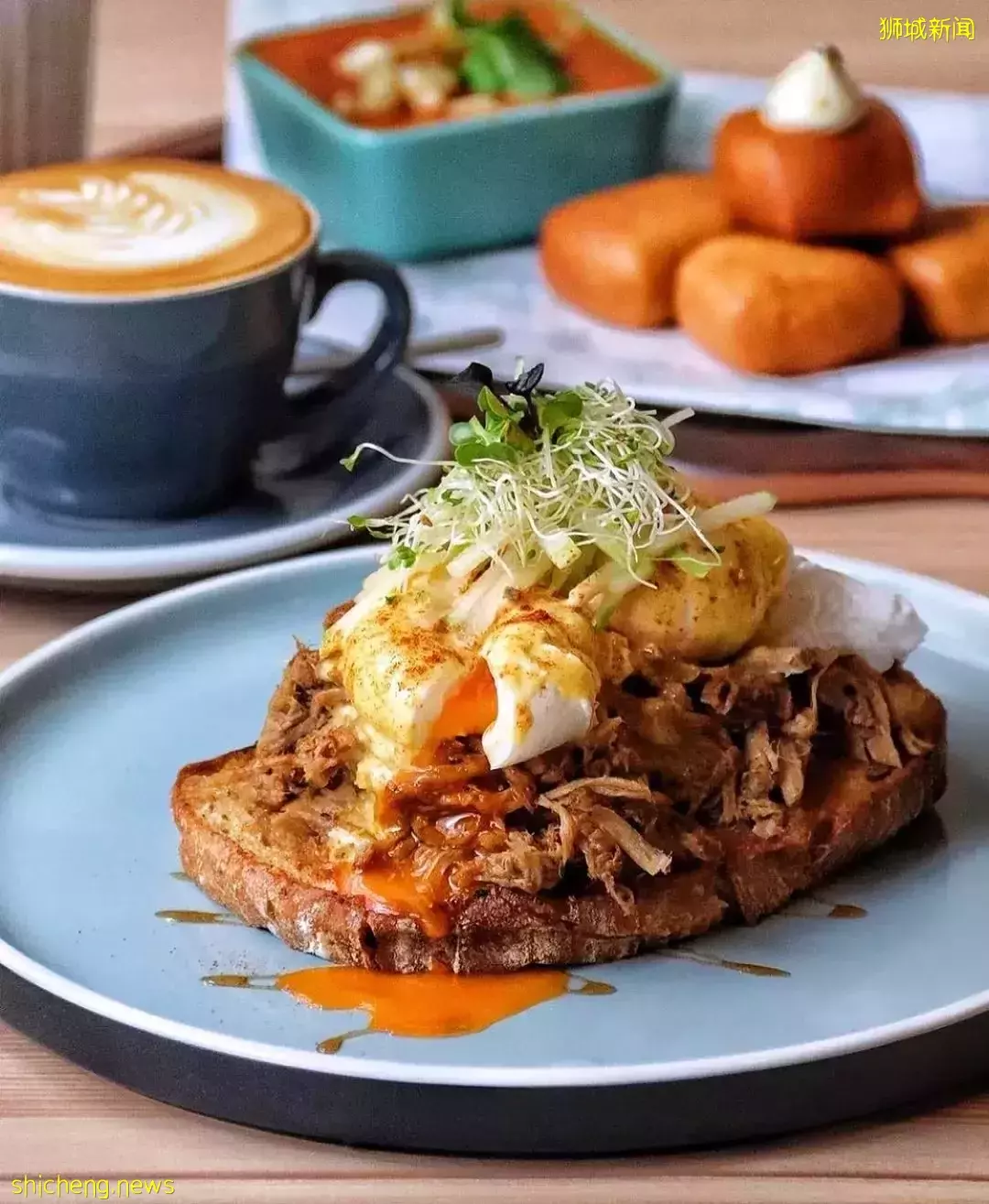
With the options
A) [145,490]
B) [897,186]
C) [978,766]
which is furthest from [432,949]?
[897,186]

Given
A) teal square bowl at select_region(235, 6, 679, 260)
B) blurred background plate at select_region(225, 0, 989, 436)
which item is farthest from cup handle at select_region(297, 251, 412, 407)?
teal square bowl at select_region(235, 6, 679, 260)

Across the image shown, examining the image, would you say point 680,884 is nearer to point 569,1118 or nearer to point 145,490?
point 569,1118

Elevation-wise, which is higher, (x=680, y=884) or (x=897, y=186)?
(x=897, y=186)

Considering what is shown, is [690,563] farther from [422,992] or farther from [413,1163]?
[413,1163]

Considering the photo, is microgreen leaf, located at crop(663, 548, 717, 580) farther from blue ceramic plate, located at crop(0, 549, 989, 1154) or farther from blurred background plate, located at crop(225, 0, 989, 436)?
blurred background plate, located at crop(225, 0, 989, 436)

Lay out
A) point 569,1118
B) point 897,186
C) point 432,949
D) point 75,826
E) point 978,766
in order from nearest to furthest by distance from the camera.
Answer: point 569,1118 → point 432,949 → point 75,826 → point 978,766 → point 897,186

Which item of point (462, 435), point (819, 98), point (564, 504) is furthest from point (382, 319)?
point (564, 504)
